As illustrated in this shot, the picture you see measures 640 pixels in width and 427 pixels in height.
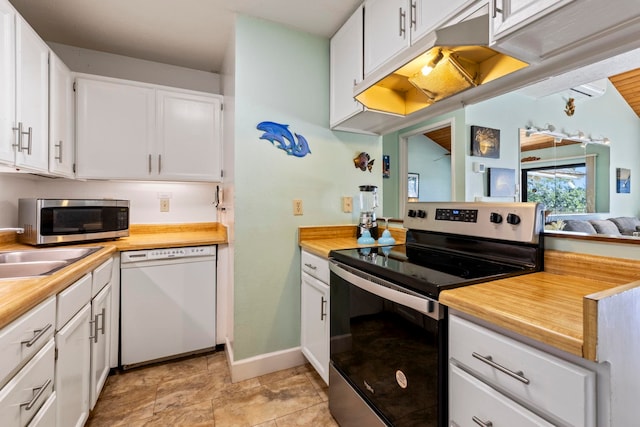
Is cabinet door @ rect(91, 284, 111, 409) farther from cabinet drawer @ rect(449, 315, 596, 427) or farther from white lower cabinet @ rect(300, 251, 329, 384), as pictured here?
cabinet drawer @ rect(449, 315, 596, 427)

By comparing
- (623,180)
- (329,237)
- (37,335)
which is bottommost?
(37,335)

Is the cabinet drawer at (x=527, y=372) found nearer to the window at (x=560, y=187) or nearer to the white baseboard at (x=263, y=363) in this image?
the window at (x=560, y=187)

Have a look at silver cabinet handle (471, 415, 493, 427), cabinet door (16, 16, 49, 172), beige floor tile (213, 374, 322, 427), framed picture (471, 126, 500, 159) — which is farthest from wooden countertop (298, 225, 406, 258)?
cabinet door (16, 16, 49, 172)

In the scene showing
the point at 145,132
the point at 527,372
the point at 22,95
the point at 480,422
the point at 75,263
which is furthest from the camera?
the point at 145,132

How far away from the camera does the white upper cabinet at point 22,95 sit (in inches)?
55.7

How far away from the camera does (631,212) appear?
148 cm

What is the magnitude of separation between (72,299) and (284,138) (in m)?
1.48

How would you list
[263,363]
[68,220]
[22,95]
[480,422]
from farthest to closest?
[263,363], [68,220], [22,95], [480,422]

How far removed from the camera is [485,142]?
7.50ft

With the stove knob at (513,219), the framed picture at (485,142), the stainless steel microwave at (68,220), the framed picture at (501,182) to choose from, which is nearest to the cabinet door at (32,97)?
the stainless steel microwave at (68,220)

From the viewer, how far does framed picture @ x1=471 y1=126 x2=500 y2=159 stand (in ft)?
7.43

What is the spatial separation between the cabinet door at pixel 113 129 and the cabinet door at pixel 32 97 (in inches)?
13.2

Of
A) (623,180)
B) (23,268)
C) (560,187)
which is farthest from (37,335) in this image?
(623,180)

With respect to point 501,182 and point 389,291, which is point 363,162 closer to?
point 501,182
